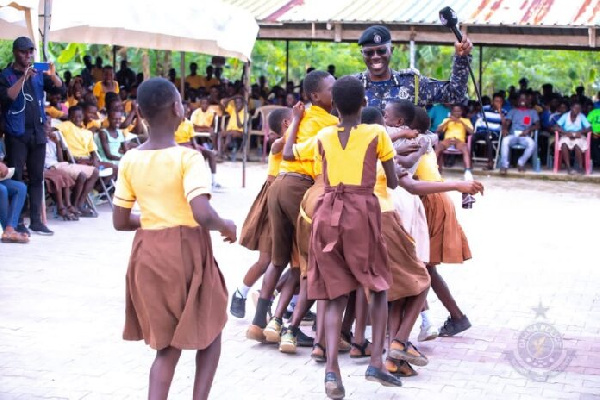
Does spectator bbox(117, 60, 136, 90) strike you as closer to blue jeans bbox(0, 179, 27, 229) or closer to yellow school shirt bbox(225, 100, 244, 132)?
yellow school shirt bbox(225, 100, 244, 132)

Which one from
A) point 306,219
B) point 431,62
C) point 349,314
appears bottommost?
point 349,314

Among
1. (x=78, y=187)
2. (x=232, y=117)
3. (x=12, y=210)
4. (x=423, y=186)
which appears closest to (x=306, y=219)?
(x=423, y=186)

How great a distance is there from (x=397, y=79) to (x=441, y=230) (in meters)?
0.93

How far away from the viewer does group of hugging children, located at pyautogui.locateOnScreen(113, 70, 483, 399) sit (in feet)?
13.6

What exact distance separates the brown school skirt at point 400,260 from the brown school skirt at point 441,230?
60 centimetres

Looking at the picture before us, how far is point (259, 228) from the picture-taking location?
6336mm

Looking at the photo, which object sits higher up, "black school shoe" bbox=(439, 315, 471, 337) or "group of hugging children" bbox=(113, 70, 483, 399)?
"group of hugging children" bbox=(113, 70, 483, 399)

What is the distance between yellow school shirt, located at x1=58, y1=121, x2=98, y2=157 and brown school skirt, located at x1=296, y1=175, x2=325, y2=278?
6.17 meters

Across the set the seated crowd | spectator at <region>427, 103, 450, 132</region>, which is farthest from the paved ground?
spectator at <region>427, 103, 450, 132</region>

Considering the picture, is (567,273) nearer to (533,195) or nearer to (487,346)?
(487,346)

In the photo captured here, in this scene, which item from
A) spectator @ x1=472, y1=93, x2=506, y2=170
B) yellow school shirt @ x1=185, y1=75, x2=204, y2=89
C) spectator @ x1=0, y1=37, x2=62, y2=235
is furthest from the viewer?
yellow school shirt @ x1=185, y1=75, x2=204, y2=89

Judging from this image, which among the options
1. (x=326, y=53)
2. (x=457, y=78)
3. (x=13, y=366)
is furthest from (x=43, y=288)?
(x=326, y=53)

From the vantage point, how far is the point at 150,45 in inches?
559

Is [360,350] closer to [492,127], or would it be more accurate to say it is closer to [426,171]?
[426,171]
